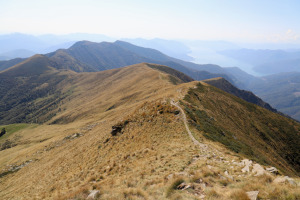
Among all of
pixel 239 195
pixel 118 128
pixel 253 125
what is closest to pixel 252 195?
pixel 239 195

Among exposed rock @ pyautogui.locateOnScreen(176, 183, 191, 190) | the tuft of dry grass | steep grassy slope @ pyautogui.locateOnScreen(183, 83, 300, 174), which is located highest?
the tuft of dry grass

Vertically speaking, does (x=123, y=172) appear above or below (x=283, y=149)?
above

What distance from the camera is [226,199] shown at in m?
8.41

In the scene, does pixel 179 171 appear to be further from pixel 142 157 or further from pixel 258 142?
pixel 258 142

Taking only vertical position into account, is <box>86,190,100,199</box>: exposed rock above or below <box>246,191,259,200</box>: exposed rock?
below

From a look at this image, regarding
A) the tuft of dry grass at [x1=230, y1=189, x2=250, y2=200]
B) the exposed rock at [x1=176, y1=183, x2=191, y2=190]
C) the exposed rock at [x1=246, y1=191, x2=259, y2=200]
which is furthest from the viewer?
the exposed rock at [x1=176, y1=183, x2=191, y2=190]

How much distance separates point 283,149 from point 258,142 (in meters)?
10.7

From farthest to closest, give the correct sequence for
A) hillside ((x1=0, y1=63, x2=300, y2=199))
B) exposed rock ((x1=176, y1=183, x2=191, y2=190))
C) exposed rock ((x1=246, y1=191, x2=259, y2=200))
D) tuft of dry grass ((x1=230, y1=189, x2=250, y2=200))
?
exposed rock ((x1=176, y1=183, x2=191, y2=190)) < hillside ((x1=0, y1=63, x2=300, y2=199)) < tuft of dry grass ((x1=230, y1=189, x2=250, y2=200)) < exposed rock ((x1=246, y1=191, x2=259, y2=200))

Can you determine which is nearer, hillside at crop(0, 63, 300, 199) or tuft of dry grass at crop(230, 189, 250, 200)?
tuft of dry grass at crop(230, 189, 250, 200)

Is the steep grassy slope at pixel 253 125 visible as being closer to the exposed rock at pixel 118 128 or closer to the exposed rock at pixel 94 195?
the exposed rock at pixel 118 128

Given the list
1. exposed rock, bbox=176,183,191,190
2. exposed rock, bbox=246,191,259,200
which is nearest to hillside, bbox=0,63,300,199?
Answer: exposed rock, bbox=176,183,191,190

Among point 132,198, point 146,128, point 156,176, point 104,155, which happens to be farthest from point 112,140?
point 132,198

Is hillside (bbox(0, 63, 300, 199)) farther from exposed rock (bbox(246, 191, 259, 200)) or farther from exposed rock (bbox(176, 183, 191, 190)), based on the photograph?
exposed rock (bbox(246, 191, 259, 200))

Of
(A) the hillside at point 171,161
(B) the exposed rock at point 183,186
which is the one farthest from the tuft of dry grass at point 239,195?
(B) the exposed rock at point 183,186
